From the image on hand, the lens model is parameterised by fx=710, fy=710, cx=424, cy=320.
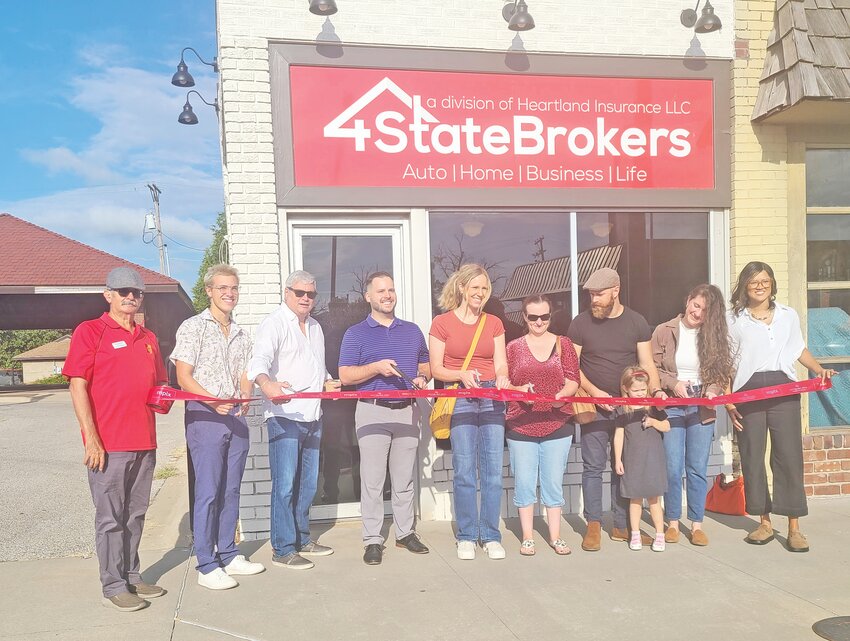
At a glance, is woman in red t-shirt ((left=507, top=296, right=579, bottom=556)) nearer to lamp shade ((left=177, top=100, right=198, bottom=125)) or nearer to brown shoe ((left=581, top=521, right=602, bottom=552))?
brown shoe ((left=581, top=521, right=602, bottom=552))

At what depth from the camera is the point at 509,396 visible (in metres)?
4.73

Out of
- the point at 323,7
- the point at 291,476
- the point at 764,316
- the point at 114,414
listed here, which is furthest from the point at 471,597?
the point at 323,7

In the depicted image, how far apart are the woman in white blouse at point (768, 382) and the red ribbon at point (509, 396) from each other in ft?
0.32

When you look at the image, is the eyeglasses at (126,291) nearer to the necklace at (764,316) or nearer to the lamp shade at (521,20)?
the lamp shade at (521,20)

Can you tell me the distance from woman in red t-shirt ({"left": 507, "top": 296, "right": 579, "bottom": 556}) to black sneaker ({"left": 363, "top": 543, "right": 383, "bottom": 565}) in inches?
39.2

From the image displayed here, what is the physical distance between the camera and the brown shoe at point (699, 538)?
512 centimetres

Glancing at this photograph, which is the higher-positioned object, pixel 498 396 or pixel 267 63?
pixel 267 63

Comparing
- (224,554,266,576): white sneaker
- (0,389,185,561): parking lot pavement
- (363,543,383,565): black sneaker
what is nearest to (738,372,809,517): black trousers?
(363,543,383,565): black sneaker

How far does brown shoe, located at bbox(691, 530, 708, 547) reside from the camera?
512 cm

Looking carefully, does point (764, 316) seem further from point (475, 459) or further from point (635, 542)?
point (475, 459)

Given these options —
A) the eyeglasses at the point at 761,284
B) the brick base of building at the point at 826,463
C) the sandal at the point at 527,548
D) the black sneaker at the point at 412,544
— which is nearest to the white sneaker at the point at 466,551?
the black sneaker at the point at 412,544

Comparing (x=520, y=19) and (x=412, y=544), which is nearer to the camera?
(x=412, y=544)

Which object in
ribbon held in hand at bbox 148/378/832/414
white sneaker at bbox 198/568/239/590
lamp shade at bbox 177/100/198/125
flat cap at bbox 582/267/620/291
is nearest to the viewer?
ribbon held in hand at bbox 148/378/832/414

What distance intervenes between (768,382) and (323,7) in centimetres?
431
